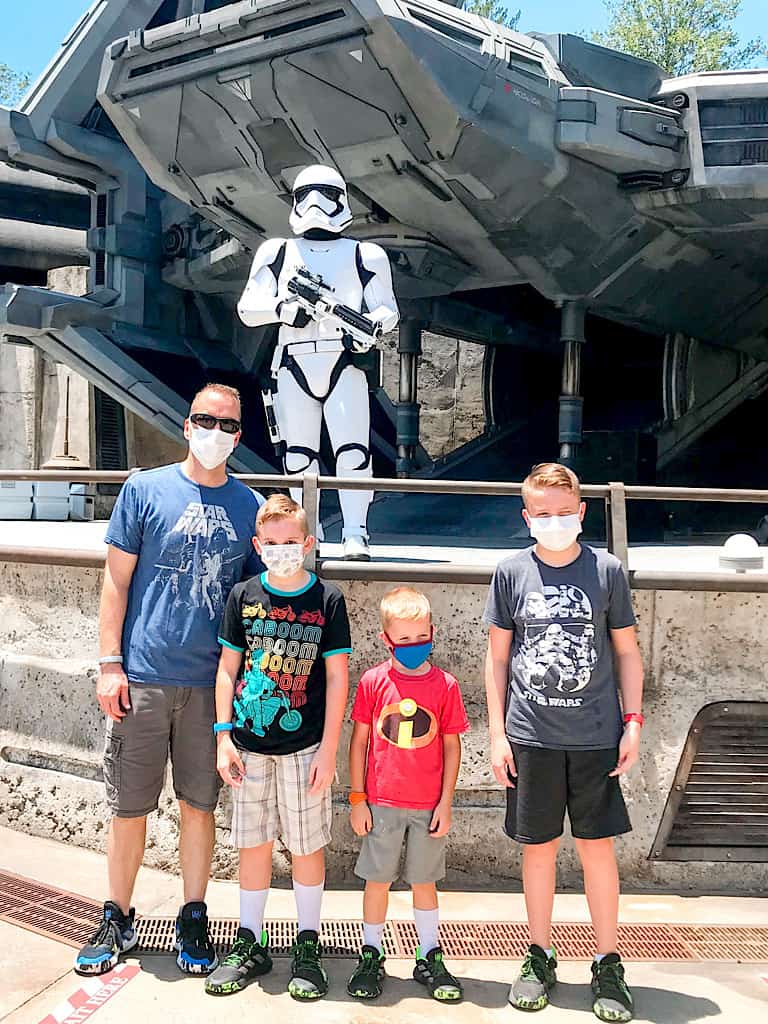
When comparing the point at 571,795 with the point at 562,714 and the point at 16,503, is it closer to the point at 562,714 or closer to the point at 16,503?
the point at 562,714

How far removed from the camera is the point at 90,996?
3369 millimetres

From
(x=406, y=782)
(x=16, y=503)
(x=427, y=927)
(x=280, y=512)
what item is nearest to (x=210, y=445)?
(x=280, y=512)

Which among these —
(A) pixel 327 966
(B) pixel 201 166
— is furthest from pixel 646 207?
(A) pixel 327 966

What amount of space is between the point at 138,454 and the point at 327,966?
15.9 metres

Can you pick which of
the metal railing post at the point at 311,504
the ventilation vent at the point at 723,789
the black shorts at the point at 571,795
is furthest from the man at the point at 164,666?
the ventilation vent at the point at 723,789

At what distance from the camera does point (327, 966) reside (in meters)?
3.70

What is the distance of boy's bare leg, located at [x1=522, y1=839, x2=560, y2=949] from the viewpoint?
342 cm

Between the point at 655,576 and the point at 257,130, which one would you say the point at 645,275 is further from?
the point at 655,576

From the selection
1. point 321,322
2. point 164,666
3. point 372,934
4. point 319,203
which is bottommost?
point 372,934

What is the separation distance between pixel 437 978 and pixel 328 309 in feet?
11.6

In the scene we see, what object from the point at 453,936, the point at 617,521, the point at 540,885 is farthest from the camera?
the point at 617,521

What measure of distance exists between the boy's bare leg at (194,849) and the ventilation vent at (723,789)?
239cm

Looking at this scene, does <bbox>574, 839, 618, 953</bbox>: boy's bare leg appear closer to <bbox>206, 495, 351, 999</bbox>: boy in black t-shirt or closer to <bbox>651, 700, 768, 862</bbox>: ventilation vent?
<bbox>206, 495, 351, 999</bbox>: boy in black t-shirt

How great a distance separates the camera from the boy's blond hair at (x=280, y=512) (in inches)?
136
